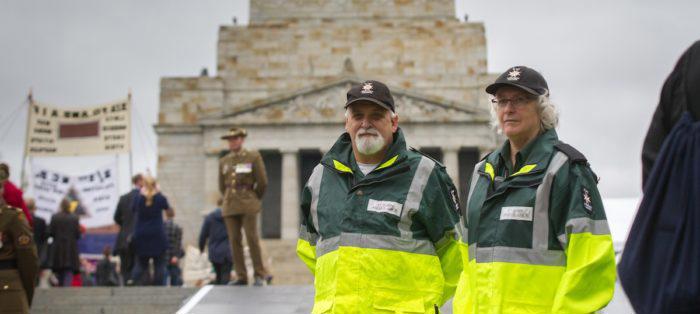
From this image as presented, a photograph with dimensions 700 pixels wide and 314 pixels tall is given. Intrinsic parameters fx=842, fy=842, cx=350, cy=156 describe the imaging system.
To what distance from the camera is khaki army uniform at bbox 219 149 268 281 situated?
12.1 m

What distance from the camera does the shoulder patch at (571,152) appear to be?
4.15 metres

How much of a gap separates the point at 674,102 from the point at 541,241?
1441 mm

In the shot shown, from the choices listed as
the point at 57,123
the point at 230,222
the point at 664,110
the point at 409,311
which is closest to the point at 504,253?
the point at 409,311

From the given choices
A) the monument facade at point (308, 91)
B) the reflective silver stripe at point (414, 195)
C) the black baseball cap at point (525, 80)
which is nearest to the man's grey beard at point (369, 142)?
the reflective silver stripe at point (414, 195)

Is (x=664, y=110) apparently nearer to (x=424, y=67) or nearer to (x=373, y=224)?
A: (x=373, y=224)

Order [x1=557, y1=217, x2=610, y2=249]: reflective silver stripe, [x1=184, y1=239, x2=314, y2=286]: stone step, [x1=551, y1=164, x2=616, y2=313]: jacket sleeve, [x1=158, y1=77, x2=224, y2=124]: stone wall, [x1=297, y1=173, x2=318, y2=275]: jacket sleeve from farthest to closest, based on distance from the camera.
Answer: [x1=158, y1=77, x2=224, y2=124]: stone wall
[x1=184, y1=239, x2=314, y2=286]: stone step
[x1=297, y1=173, x2=318, y2=275]: jacket sleeve
[x1=557, y1=217, x2=610, y2=249]: reflective silver stripe
[x1=551, y1=164, x2=616, y2=313]: jacket sleeve

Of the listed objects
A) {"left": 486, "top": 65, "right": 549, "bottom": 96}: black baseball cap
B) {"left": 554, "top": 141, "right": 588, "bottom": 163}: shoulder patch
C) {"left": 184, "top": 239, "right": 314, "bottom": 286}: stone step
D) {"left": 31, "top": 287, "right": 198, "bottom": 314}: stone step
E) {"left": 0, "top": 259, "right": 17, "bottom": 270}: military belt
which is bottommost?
{"left": 184, "top": 239, "right": 314, "bottom": 286}: stone step

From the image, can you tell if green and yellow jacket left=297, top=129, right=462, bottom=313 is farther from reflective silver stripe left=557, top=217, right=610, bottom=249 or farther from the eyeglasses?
reflective silver stripe left=557, top=217, right=610, bottom=249

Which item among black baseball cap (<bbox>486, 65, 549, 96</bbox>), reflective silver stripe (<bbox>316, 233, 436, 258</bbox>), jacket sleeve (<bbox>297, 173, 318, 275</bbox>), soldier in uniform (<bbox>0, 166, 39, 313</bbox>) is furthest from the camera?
soldier in uniform (<bbox>0, 166, 39, 313</bbox>)

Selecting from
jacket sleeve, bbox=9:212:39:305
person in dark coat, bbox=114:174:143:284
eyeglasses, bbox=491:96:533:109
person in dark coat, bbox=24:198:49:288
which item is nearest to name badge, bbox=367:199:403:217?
eyeglasses, bbox=491:96:533:109

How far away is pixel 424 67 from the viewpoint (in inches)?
1592

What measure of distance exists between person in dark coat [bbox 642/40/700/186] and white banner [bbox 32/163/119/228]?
61.3 feet

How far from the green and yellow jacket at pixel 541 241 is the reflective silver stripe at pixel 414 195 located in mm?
360

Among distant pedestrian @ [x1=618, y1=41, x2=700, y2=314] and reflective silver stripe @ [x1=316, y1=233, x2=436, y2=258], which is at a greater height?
distant pedestrian @ [x1=618, y1=41, x2=700, y2=314]
